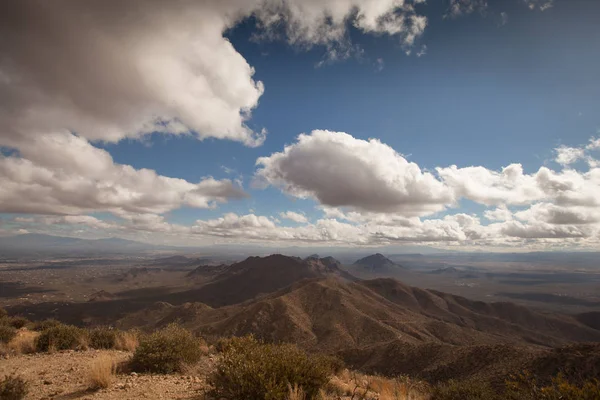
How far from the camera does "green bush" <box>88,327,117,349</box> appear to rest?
14055mm

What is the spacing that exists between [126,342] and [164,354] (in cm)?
552

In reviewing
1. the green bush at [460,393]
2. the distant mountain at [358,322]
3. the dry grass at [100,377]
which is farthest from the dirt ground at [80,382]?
the distant mountain at [358,322]

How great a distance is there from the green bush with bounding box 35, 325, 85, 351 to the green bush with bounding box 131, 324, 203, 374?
5147mm

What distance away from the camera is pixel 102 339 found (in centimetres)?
1428

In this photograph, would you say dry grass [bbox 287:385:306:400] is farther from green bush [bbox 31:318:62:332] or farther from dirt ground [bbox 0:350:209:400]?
green bush [bbox 31:318:62:332]

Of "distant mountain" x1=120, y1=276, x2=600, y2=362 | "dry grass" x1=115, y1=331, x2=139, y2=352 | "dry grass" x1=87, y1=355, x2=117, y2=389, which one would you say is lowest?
"distant mountain" x1=120, y1=276, x2=600, y2=362

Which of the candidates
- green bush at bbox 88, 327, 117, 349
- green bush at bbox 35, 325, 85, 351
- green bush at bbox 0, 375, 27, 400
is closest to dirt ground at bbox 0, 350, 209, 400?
green bush at bbox 0, 375, 27, 400

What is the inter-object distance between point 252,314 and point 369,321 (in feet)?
117

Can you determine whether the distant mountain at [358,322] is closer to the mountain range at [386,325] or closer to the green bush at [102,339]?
the mountain range at [386,325]

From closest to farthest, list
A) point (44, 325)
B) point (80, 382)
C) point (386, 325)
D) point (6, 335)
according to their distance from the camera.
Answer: point (80, 382) → point (6, 335) → point (44, 325) → point (386, 325)

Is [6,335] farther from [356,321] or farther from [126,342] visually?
[356,321]

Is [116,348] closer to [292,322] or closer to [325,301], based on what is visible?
[292,322]

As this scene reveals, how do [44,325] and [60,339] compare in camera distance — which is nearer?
[60,339]

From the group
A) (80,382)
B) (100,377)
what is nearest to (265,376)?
(100,377)
